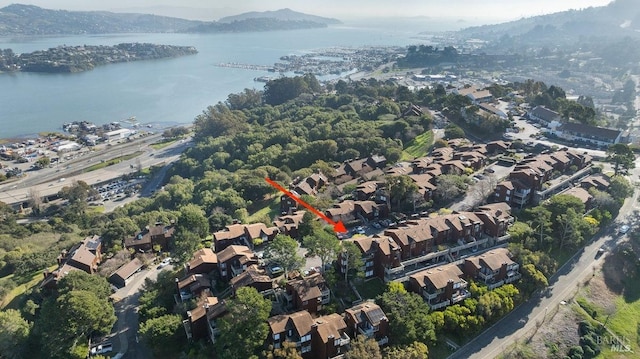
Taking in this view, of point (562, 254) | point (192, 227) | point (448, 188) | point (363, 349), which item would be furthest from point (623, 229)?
point (192, 227)

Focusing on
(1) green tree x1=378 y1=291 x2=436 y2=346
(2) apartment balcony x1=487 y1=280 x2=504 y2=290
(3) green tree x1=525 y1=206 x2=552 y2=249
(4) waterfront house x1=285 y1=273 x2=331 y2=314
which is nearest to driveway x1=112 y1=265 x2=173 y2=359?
(4) waterfront house x1=285 y1=273 x2=331 y2=314

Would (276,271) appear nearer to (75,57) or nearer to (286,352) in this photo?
(286,352)

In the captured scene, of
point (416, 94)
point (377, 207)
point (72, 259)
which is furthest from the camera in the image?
point (416, 94)

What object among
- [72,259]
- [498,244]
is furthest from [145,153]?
[498,244]

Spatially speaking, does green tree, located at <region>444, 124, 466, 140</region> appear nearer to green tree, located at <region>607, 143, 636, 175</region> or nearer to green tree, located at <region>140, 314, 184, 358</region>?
green tree, located at <region>607, 143, 636, 175</region>

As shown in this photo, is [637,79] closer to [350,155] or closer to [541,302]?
[350,155]

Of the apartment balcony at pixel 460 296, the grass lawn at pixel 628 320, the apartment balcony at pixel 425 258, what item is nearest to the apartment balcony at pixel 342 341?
the apartment balcony at pixel 425 258
